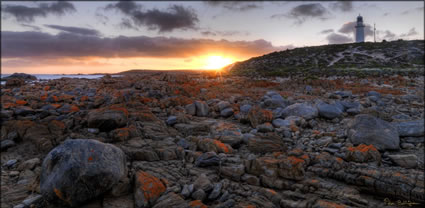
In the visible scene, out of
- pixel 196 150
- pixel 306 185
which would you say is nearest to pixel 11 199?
pixel 196 150

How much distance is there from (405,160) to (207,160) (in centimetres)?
485

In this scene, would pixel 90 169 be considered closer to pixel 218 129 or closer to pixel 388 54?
pixel 218 129

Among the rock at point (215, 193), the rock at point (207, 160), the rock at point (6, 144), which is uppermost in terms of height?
the rock at point (6, 144)

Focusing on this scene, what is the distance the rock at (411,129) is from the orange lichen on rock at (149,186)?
24.2 ft

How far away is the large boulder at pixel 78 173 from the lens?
13.9 ft

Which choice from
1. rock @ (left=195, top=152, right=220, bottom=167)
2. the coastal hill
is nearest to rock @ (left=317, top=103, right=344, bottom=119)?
rock @ (left=195, top=152, right=220, bottom=167)

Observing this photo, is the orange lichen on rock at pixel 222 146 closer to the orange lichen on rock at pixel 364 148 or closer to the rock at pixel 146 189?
the rock at pixel 146 189

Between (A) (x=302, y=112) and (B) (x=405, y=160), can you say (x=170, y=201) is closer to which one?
(B) (x=405, y=160)

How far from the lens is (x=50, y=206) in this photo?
4324 mm

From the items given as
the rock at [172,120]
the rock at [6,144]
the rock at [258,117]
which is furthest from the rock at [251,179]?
the rock at [6,144]

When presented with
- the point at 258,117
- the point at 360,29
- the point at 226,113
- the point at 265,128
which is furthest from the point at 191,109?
the point at 360,29

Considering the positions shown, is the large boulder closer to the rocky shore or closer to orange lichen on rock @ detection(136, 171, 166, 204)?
the rocky shore

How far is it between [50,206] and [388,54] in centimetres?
8261

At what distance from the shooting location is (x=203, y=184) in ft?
15.4
